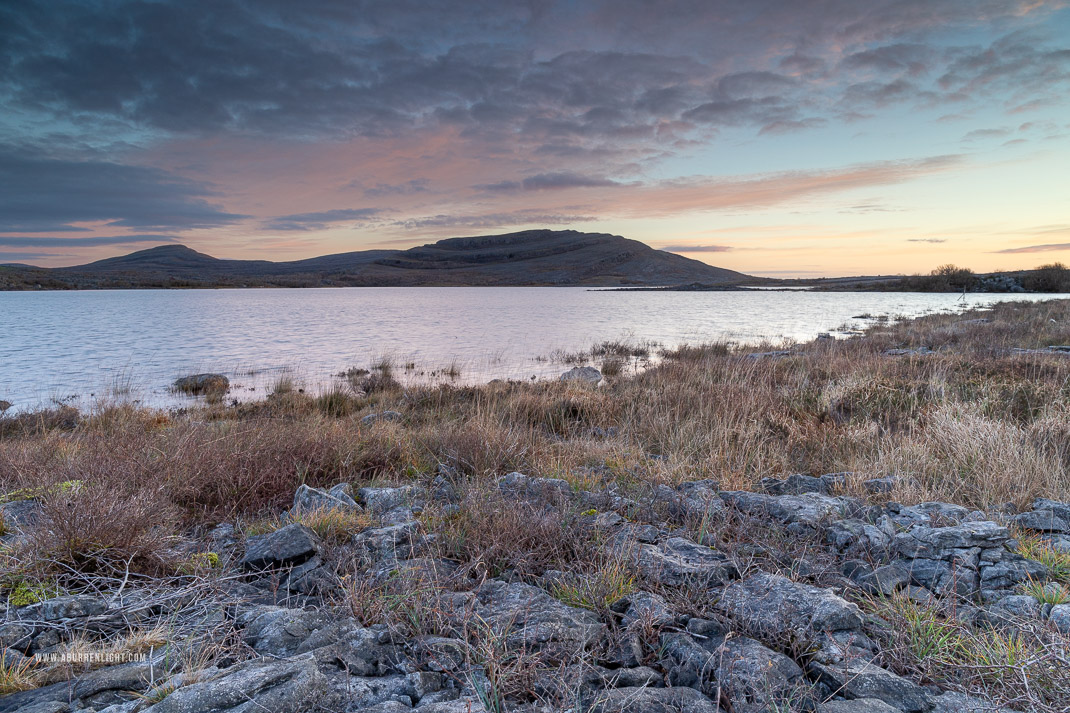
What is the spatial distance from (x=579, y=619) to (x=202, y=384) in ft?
51.7

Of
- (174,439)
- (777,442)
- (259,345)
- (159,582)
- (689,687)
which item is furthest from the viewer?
(259,345)

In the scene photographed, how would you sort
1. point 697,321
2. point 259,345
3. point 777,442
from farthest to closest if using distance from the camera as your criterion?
1. point 697,321
2. point 259,345
3. point 777,442

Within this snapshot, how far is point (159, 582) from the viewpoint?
3.06 meters

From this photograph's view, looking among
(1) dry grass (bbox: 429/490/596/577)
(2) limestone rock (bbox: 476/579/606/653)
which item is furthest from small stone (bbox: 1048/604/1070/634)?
(1) dry grass (bbox: 429/490/596/577)

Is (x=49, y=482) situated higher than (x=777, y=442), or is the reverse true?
(x=49, y=482)

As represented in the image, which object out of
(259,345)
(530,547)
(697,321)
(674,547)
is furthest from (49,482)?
(697,321)

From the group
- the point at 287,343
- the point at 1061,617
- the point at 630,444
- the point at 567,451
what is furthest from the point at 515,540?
the point at 287,343

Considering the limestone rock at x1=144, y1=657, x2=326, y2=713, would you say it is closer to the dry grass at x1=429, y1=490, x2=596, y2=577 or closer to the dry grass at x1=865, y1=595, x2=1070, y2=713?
the dry grass at x1=429, y1=490, x2=596, y2=577

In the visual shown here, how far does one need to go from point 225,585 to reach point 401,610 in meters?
1.22

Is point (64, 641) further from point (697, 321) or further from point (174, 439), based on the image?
point (697, 321)

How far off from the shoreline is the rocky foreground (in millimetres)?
15

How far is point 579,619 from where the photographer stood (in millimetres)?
2746

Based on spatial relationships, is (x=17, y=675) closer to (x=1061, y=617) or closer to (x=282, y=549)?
(x=282, y=549)

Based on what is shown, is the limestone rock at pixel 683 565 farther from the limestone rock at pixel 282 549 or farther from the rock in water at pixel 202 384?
the rock in water at pixel 202 384
